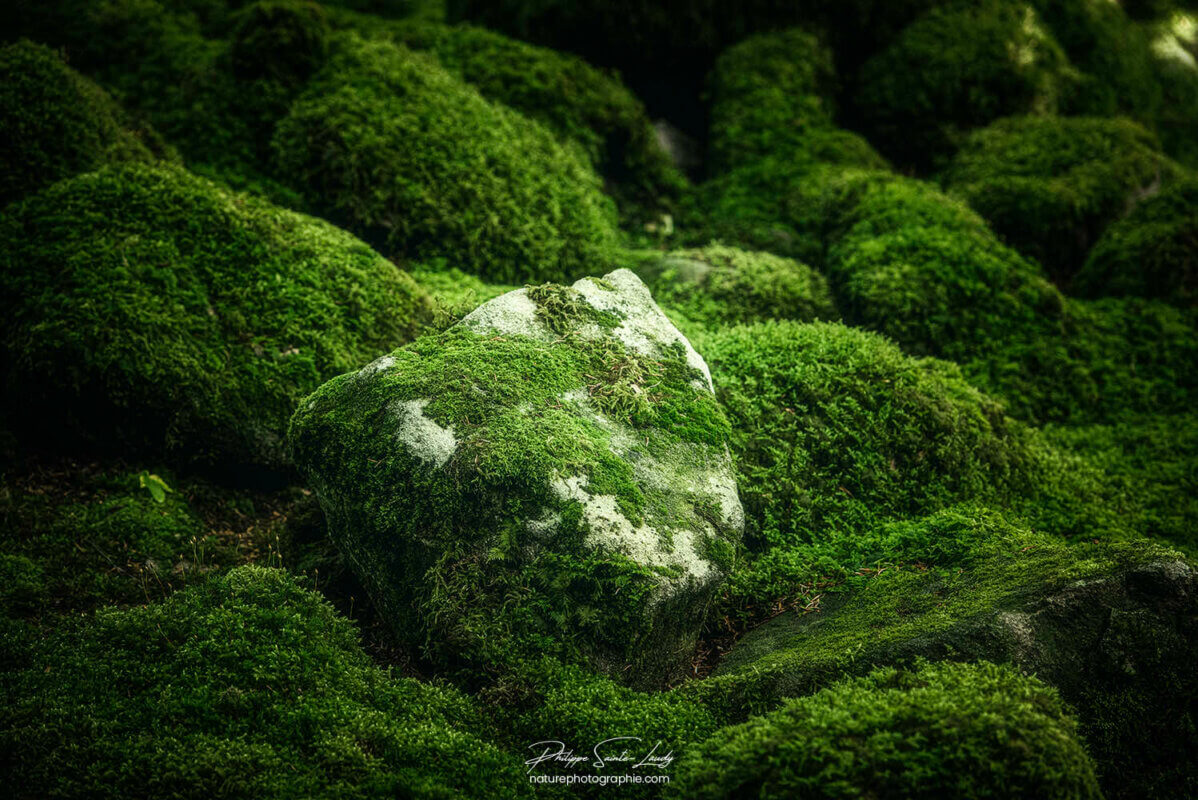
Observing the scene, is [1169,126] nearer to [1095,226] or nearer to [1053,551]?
[1095,226]

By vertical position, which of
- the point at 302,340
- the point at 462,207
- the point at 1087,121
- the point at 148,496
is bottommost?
the point at 148,496

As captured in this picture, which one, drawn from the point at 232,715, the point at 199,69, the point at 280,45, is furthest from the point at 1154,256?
the point at 199,69

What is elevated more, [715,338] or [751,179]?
[751,179]

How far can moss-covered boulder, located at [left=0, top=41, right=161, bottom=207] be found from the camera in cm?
693

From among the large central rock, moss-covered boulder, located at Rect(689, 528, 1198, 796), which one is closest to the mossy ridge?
the large central rock

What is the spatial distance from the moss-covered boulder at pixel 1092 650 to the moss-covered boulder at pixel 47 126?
763cm

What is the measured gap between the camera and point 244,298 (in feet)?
21.2

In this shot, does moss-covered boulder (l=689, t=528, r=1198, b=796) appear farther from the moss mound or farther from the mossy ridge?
the mossy ridge

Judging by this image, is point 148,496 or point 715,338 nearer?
point 148,496

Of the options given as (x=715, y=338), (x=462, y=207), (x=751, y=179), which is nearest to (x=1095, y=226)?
(x=751, y=179)

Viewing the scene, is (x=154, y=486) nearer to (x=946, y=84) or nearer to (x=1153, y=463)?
(x=1153, y=463)

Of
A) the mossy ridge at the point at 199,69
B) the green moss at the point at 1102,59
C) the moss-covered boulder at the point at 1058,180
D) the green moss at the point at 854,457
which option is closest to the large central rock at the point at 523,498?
the green moss at the point at 854,457

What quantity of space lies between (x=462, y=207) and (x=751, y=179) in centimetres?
452

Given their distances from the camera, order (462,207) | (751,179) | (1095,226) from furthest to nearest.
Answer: (751,179)
(1095,226)
(462,207)
